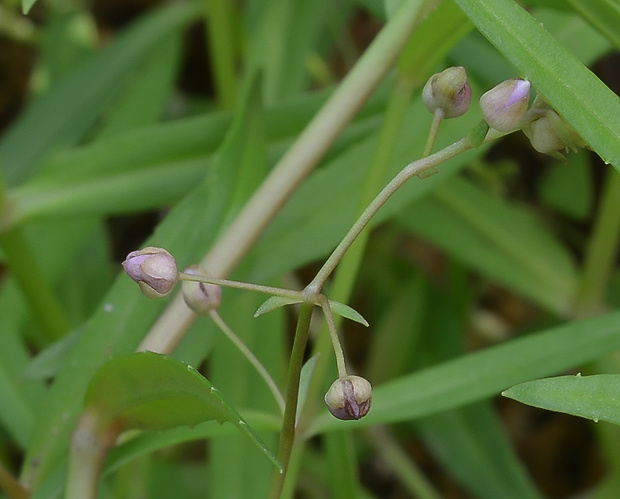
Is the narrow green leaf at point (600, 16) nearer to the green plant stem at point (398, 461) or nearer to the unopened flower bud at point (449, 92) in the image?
the unopened flower bud at point (449, 92)

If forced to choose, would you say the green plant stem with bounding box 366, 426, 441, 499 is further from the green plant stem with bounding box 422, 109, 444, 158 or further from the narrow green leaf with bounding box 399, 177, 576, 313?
the green plant stem with bounding box 422, 109, 444, 158

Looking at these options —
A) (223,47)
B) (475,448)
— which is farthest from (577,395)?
(223,47)

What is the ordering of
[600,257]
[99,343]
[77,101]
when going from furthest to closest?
[77,101] < [600,257] < [99,343]

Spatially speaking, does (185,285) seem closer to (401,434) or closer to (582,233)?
(401,434)

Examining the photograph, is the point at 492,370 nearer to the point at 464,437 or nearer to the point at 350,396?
the point at 350,396

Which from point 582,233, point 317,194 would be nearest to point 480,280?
point 582,233

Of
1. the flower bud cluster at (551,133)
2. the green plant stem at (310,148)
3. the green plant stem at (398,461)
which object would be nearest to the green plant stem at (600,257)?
the green plant stem at (398,461)
